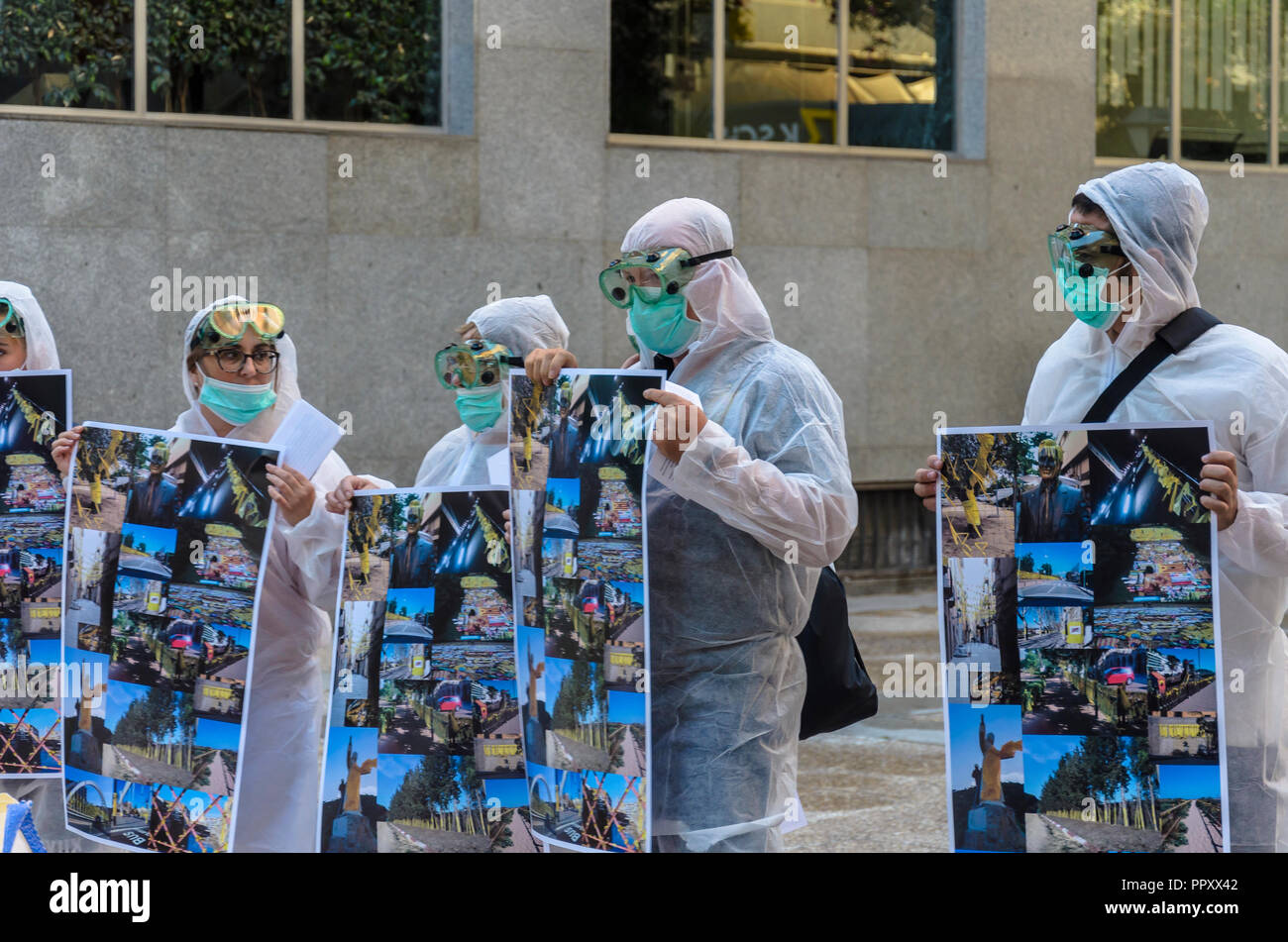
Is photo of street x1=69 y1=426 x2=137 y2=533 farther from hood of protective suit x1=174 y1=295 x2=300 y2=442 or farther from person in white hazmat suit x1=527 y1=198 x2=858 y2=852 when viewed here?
person in white hazmat suit x1=527 y1=198 x2=858 y2=852

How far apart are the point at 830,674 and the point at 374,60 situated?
8.65m

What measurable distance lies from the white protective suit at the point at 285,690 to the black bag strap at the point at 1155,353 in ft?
5.83

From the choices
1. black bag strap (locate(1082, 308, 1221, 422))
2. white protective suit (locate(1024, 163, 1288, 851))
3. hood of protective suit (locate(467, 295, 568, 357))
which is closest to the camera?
white protective suit (locate(1024, 163, 1288, 851))

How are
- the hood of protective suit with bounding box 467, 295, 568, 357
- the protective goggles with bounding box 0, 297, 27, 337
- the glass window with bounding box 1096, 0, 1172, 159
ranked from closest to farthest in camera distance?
1. the protective goggles with bounding box 0, 297, 27, 337
2. the hood of protective suit with bounding box 467, 295, 568, 357
3. the glass window with bounding box 1096, 0, 1172, 159

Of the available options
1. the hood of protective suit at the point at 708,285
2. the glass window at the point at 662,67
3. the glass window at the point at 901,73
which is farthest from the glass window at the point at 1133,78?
the hood of protective suit at the point at 708,285

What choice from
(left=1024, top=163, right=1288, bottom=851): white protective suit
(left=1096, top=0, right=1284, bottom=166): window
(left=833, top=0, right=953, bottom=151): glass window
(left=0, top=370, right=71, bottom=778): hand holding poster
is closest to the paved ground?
(left=1024, top=163, right=1288, bottom=851): white protective suit

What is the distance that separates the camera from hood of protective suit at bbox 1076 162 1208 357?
3.27 meters

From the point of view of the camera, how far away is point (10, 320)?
170 inches

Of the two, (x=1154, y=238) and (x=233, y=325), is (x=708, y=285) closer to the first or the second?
(x=1154, y=238)

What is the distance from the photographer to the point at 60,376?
4055 mm

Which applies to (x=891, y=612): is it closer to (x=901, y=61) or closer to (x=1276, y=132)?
(x=901, y=61)

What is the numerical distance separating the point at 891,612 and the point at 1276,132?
21.0 ft

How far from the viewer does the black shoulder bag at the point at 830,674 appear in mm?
3771

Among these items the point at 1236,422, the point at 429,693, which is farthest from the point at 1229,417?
the point at 429,693
